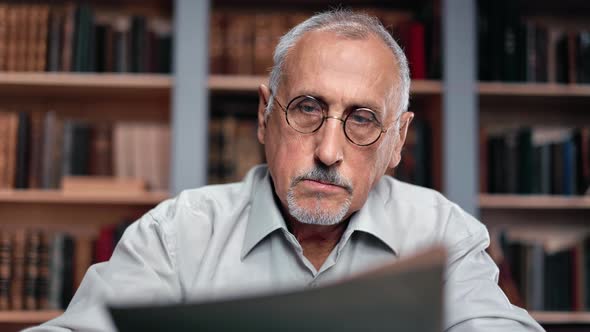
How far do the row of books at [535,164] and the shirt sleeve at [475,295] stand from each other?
1440mm

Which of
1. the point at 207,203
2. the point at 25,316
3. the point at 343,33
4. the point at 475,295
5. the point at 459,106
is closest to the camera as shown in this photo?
the point at 475,295

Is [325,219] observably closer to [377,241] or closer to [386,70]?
[377,241]

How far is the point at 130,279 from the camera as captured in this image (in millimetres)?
1042

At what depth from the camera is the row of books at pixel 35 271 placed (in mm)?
2393

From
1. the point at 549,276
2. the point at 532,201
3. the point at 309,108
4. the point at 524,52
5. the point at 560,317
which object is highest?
the point at 524,52

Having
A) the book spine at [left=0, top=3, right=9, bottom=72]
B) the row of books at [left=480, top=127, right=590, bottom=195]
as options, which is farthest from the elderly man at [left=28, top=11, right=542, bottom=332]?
the book spine at [left=0, top=3, right=9, bottom=72]

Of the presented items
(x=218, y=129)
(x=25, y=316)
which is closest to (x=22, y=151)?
(x=25, y=316)

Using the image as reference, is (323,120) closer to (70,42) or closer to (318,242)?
(318,242)

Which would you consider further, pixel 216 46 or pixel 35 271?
pixel 216 46

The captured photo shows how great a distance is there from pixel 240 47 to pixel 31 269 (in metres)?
1.25

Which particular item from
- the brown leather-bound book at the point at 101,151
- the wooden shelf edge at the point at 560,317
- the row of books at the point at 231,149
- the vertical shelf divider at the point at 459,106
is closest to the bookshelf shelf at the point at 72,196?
the brown leather-bound book at the point at 101,151

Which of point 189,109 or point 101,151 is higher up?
point 189,109

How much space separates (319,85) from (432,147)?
5.16 ft

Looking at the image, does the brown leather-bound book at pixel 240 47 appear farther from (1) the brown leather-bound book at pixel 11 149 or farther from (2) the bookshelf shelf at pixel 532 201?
(2) the bookshelf shelf at pixel 532 201
